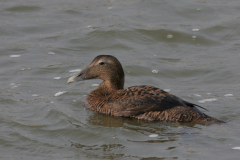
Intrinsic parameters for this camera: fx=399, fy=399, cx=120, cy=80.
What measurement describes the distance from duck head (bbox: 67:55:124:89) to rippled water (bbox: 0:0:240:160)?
0.61 m

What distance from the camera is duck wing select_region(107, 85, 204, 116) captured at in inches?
275

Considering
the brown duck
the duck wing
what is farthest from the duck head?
the duck wing

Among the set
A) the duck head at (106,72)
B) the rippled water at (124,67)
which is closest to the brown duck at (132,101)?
the duck head at (106,72)

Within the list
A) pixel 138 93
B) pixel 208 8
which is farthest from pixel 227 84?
pixel 208 8

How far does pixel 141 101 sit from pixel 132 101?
17 cm

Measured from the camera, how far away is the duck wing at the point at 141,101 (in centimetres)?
698

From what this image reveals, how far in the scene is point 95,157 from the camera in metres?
5.70

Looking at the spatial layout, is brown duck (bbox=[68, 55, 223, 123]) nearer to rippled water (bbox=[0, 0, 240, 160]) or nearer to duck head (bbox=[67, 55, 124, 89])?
duck head (bbox=[67, 55, 124, 89])

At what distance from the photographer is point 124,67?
395 inches

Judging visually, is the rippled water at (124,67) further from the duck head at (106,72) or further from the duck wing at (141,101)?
the duck head at (106,72)

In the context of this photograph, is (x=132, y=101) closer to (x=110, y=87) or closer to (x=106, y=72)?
(x=110, y=87)

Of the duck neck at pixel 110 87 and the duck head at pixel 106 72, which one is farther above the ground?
the duck head at pixel 106 72

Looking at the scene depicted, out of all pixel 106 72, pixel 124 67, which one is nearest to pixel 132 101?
pixel 106 72

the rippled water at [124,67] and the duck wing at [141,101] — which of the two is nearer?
the rippled water at [124,67]
